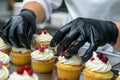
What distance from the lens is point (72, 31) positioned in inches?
→ 69.6

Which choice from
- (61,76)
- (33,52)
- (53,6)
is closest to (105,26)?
(61,76)

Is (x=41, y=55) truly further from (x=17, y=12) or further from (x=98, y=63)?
(x=17, y=12)

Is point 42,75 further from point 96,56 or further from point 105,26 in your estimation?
point 105,26

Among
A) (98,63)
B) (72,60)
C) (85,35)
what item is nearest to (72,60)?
(72,60)

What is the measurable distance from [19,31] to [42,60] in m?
0.32

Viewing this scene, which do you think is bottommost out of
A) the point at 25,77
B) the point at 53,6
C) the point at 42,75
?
the point at 42,75

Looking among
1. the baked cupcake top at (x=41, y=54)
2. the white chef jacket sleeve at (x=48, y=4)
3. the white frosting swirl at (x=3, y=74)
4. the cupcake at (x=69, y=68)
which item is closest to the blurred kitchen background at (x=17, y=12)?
the white chef jacket sleeve at (x=48, y=4)

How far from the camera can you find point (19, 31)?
2.04 m

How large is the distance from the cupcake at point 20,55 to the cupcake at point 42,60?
104 millimetres

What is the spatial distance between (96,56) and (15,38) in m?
0.60

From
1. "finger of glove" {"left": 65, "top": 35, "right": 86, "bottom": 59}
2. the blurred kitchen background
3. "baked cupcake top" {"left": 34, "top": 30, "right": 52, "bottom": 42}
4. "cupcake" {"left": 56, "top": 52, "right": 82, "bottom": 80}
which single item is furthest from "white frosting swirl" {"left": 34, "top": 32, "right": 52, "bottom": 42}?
the blurred kitchen background

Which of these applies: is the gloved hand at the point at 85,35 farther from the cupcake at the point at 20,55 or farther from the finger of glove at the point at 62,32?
the cupcake at the point at 20,55

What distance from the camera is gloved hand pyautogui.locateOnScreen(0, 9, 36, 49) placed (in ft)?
6.71

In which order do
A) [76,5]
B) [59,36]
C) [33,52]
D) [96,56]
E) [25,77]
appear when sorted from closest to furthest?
[25,77], [59,36], [96,56], [33,52], [76,5]
